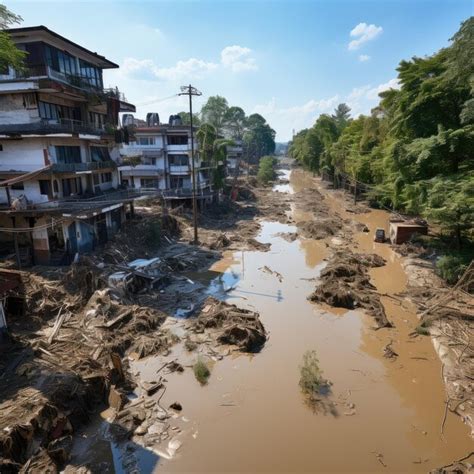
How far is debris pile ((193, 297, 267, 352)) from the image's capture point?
1703 cm

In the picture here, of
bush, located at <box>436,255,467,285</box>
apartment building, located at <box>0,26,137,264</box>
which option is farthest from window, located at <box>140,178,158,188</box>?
bush, located at <box>436,255,467,285</box>

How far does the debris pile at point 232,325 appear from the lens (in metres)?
17.0

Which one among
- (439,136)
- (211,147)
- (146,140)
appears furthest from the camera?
(211,147)

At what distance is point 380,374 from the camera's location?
14977mm

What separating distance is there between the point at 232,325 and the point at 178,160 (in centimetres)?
3231

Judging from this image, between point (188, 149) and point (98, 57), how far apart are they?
16.7m

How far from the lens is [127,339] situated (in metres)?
16.8

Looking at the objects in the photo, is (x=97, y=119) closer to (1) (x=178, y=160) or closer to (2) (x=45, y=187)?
(2) (x=45, y=187)

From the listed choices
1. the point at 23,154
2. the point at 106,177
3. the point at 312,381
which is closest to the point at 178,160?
the point at 106,177

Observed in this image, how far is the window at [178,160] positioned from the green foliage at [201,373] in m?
34.3

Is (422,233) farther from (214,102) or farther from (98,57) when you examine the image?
(214,102)

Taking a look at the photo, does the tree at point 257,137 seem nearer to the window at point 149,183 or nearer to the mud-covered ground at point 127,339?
the window at point 149,183

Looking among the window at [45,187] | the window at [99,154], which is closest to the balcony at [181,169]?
the window at [99,154]

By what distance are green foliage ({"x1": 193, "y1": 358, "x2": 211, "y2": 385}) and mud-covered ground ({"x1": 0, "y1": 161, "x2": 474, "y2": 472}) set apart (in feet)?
2.65
